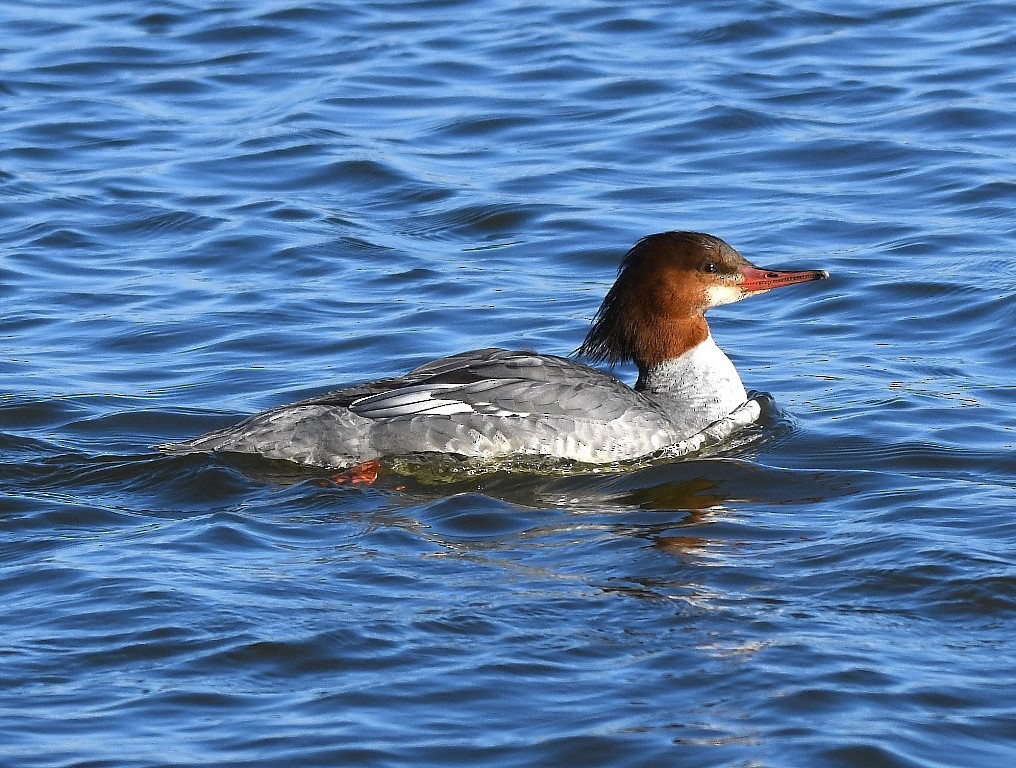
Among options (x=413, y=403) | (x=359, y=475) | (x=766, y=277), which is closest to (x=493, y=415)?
(x=413, y=403)

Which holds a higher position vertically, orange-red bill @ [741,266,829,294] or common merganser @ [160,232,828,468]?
orange-red bill @ [741,266,829,294]

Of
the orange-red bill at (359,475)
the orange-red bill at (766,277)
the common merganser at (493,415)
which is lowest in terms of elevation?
the orange-red bill at (359,475)

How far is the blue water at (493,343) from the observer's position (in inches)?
216

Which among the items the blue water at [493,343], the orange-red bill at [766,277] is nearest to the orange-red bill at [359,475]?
the blue water at [493,343]

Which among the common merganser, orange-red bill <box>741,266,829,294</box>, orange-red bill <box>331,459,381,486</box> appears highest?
orange-red bill <box>741,266,829,294</box>

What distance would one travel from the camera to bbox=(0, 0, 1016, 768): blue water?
18.0 feet

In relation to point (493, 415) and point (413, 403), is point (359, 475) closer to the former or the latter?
point (413, 403)

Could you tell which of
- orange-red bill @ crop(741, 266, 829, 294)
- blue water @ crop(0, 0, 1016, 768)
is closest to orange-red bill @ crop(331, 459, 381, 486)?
blue water @ crop(0, 0, 1016, 768)

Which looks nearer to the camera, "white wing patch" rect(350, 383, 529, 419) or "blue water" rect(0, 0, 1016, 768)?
"blue water" rect(0, 0, 1016, 768)

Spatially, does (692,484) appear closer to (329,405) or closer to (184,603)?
(329,405)

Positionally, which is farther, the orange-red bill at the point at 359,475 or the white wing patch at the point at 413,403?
the white wing patch at the point at 413,403

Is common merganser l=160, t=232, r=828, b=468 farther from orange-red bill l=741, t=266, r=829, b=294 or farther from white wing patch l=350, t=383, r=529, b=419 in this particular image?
orange-red bill l=741, t=266, r=829, b=294

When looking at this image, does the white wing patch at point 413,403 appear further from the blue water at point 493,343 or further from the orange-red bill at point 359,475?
the blue water at point 493,343

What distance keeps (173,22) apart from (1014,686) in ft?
42.5
